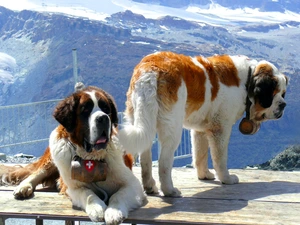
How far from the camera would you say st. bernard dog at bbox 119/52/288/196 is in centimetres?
328

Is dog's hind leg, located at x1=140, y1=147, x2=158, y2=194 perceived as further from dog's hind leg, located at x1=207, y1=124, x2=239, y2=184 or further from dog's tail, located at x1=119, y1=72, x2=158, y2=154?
dog's hind leg, located at x1=207, y1=124, x2=239, y2=184

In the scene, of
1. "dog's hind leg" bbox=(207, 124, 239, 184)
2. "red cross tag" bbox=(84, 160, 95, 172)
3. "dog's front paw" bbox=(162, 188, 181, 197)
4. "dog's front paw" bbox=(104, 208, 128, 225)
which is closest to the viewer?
"dog's front paw" bbox=(104, 208, 128, 225)

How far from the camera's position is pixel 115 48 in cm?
4038

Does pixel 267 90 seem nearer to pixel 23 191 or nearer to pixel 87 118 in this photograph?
pixel 87 118

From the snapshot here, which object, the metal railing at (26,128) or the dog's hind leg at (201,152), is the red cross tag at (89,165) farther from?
the metal railing at (26,128)

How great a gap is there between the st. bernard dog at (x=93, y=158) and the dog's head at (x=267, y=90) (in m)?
1.26

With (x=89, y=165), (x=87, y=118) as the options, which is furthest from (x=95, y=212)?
(x=87, y=118)

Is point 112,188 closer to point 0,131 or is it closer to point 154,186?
point 154,186

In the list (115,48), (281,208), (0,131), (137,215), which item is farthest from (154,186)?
(115,48)

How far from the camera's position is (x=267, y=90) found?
156 inches

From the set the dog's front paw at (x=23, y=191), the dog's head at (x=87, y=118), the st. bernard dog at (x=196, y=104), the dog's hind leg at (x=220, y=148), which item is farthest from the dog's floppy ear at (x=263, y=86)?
the dog's front paw at (x=23, y=191)

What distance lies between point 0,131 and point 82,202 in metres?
5.93

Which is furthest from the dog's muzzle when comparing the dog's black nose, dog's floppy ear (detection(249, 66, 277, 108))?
the dog's black nose

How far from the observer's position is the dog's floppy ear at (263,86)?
394cm
